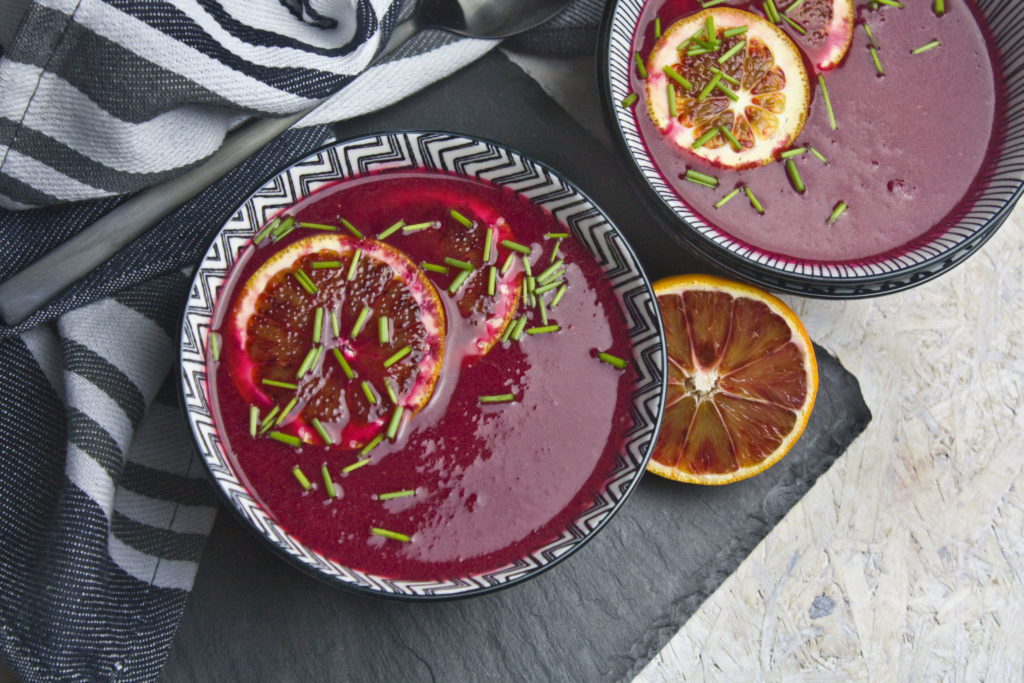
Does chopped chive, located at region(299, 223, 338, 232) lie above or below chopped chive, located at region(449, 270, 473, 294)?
below

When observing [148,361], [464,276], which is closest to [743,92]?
[464,276]

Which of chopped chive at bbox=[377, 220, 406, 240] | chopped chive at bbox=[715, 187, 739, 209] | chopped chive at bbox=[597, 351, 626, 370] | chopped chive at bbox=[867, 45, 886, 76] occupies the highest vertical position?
chopped chive at bbox=[867, 45, 886, 76]

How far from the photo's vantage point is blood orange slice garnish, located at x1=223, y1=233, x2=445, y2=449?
1823mm

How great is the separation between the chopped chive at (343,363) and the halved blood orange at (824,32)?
1384 mm

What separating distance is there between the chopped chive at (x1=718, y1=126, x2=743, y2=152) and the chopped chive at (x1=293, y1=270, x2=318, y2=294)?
1.05m

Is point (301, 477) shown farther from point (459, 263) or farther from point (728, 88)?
Result: point (728, 88)

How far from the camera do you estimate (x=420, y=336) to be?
1.85 meters

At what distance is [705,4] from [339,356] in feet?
4.21

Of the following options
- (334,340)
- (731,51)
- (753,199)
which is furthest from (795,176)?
(334,340)

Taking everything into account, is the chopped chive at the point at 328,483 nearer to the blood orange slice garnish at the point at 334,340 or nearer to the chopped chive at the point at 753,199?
the blood orange slice garnish at the point at 334,340

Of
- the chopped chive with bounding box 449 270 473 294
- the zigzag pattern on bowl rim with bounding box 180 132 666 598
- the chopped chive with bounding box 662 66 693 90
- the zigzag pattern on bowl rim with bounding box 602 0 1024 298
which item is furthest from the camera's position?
the chopped chive with bounding box 662 66 693 90

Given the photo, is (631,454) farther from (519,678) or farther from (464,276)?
(519,678)

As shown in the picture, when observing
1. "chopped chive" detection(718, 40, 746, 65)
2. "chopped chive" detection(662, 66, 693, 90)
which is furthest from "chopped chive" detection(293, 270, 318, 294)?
"chopped chive" detection(718, 40, 746, 65)

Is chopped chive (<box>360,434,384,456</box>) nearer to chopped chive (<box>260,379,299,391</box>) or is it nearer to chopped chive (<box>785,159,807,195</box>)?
chopped chive (<box>260,379,299,391</box>)
